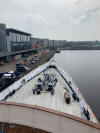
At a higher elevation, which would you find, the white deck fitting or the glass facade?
the glass facade

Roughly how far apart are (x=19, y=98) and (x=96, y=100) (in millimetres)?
9153

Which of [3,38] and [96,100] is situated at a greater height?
[3,38]

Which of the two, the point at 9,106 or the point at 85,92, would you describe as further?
the point at 85,92

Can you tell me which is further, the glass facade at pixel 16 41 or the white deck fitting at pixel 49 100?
the glass facade at pixel 16 41

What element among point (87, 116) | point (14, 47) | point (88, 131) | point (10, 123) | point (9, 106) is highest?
point (14, 47)

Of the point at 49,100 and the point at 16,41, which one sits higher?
the point at 16,41

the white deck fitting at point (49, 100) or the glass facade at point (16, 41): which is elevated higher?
the glass facade at point (16, 41)

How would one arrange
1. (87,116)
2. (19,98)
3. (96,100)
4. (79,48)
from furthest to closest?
(79,48) → (96,100) → (19,98) → (87,116)

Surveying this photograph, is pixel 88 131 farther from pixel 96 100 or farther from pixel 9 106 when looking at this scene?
pixel 96 100

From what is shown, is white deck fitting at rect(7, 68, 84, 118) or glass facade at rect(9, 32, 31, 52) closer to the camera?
white deck fitting at rect(7, 68, 84, 118)

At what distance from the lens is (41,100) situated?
8.12 m

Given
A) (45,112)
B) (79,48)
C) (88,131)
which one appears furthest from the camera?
(79,48)

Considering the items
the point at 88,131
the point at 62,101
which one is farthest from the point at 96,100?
the point at 88,131

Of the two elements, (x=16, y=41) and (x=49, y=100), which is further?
(x=16, y=41)
